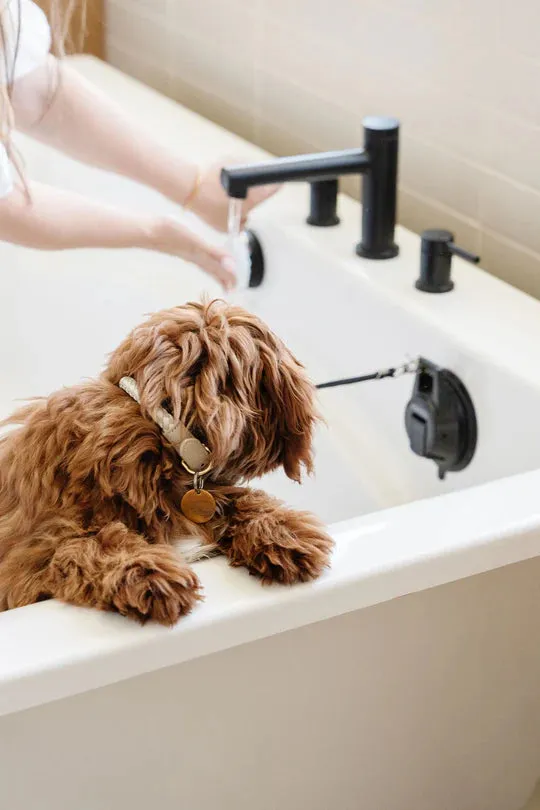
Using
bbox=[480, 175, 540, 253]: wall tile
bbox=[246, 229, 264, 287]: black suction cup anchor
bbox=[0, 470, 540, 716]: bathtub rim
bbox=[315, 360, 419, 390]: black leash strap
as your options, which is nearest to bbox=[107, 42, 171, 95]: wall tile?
bbox=[246, 229, 264, 287]: black suction cup anchor

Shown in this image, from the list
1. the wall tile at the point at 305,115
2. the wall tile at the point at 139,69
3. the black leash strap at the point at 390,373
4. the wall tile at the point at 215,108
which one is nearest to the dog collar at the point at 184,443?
the black leash strap at the point at 390,373

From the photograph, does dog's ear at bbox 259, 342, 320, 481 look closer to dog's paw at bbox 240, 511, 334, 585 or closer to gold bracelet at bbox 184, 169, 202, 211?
dog's paw at bbox 240, 511, 334, 585

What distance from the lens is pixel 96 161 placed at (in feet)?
5.70

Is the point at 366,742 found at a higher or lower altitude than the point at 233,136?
lower

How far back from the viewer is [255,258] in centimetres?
177

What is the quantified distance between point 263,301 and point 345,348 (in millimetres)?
216

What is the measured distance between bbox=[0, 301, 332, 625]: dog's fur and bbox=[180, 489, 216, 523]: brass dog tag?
0.04 ft

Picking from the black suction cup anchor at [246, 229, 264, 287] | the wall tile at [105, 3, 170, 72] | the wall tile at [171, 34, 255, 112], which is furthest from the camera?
the wall tile at [105, 3, 170, 72]

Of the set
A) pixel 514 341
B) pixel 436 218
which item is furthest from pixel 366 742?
pixel 436 218

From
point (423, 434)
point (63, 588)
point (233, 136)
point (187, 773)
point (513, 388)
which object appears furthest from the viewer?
point (233, 136)

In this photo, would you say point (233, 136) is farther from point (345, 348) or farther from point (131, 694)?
point (131, 694)

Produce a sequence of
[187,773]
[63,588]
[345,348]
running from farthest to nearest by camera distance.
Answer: [345,348] → [187,773] → [63,588]

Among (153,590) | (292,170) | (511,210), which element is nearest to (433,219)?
(511,210)

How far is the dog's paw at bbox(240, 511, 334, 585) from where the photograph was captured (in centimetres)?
90
